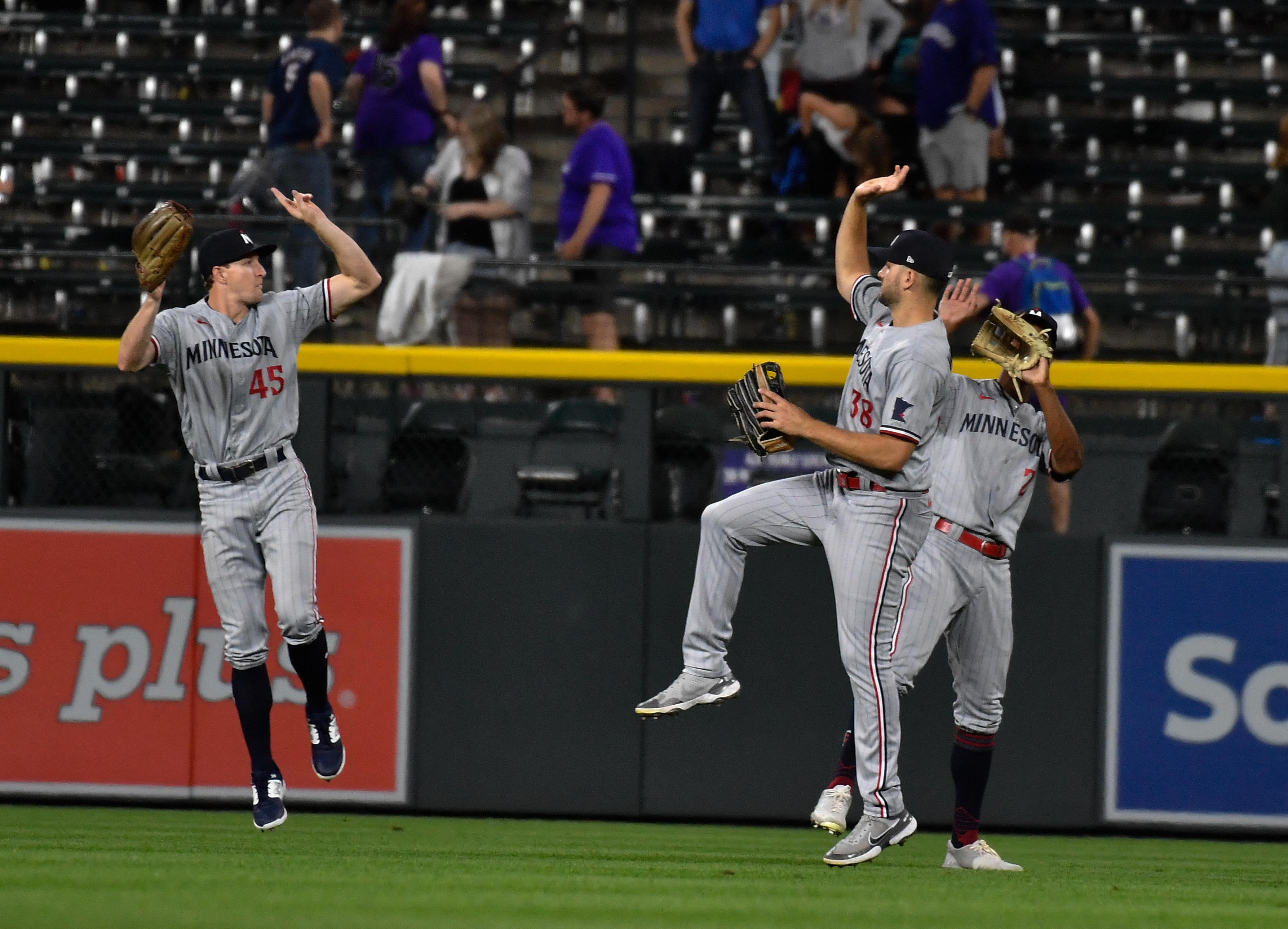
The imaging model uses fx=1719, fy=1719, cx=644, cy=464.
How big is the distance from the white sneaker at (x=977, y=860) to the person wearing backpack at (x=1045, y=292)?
3.15m

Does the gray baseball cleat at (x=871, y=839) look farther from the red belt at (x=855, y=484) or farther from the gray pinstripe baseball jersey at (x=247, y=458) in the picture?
the gray pinstripe baseball jersey at (x=247, y=458)

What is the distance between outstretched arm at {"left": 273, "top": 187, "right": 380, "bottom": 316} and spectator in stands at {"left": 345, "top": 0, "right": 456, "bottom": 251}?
3853 millimetres

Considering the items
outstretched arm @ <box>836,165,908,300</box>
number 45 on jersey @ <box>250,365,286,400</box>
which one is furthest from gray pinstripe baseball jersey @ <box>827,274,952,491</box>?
number 45 on jersey @ <box>250,365,286,400</box>

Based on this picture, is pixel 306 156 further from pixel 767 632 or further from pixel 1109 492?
pixel 1109 492

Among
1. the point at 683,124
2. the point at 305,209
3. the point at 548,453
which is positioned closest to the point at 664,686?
the point at 548,453

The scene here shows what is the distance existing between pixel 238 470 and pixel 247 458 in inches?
2.3

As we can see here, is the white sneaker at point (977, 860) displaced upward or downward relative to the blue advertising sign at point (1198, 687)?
downward

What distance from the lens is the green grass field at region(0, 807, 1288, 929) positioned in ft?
15.4

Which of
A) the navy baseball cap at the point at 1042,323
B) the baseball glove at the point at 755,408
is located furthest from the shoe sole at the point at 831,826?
the navy baseball cap at the point at 1042,323

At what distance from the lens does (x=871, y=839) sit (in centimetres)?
587

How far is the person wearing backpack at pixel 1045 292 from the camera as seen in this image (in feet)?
29.0

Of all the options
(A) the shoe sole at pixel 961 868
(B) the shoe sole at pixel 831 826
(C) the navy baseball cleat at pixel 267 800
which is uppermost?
(B) the shoe sole at pixel 831 826

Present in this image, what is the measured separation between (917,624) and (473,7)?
30.6 ft

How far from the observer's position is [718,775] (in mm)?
8016
